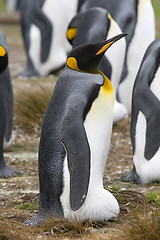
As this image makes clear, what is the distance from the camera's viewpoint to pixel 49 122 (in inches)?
159

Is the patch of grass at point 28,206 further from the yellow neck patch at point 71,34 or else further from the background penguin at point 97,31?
the yellow neck patch at point 71,34

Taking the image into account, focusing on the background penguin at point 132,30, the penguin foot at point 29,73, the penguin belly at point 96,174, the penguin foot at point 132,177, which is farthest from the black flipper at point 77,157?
the penguin foot at point 29,73

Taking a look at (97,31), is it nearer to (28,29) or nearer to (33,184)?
(33,184)

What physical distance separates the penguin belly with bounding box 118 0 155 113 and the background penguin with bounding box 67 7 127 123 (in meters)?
0.83

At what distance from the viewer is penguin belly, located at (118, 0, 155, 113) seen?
7891 mm

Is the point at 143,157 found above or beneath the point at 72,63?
beneath

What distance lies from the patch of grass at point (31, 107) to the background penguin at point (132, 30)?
41.2 inches

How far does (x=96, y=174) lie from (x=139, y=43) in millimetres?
4216

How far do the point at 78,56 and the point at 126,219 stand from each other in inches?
44.4

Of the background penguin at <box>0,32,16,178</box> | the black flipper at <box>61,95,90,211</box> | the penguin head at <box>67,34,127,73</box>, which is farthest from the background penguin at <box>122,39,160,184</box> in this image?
the background penguin at <box>0,32,16,178</box>

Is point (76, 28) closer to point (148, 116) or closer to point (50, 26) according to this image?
point (148, 116)

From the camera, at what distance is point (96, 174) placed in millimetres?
4000

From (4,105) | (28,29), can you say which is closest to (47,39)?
(28,29)

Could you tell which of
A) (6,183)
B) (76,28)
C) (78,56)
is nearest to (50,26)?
(76,28)
